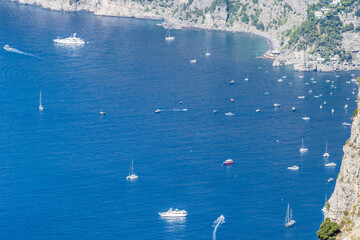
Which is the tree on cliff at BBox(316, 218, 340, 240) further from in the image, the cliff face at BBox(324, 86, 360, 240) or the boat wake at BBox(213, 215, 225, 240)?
the boat wake at BBox(213, 215, 225, 240)

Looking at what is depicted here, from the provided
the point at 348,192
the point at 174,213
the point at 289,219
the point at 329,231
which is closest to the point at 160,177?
the point at 174,213

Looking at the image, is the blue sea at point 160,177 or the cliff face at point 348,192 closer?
the cliff face at point 348,192

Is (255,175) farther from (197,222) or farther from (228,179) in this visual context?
(197,222)

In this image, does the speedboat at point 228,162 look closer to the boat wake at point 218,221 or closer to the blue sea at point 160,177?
the blue sea at point 160,177

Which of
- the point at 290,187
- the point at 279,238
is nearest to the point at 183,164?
the point at 290,187

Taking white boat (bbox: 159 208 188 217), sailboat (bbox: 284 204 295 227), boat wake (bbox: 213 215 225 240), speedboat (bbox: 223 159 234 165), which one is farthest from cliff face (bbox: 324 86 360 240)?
speedboat (bbox: 223 159 234 165)

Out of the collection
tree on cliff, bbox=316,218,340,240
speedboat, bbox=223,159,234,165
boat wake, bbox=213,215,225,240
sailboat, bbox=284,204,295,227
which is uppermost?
tree on cliff, bbox=316,218,340,240

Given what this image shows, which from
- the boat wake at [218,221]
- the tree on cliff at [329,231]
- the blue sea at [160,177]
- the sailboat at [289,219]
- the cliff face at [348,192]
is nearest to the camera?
the cliff face at [348,192]

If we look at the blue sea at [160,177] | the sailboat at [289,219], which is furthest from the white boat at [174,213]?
the sailboat at [289,219]

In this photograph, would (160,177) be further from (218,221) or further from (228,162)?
(218,221)
